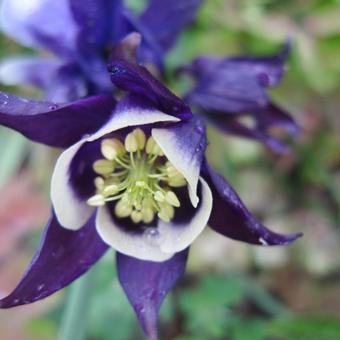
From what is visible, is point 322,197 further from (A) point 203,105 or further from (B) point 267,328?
(A) point 203,105

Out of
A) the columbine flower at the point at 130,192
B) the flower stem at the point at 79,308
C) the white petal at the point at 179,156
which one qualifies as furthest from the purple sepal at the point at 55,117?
the flower stem at the point at 79,308

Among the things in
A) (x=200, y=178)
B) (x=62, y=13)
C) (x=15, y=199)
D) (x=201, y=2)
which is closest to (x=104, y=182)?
(x=200, y=178)

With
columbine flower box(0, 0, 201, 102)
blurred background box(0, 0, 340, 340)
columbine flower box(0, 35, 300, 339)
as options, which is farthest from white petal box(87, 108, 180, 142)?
blurred background box(0, 0, 340, 340)

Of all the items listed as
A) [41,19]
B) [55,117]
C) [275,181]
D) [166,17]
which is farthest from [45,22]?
[275,181]

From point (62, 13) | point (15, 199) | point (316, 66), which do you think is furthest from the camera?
point (316, 66)

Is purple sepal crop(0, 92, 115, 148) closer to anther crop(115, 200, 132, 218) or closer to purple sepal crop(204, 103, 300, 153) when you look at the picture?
anther crop(115, 200, 132, 218)

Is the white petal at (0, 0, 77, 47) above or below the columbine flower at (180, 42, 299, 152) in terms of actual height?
above

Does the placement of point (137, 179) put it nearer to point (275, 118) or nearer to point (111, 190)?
point (111, 190)
